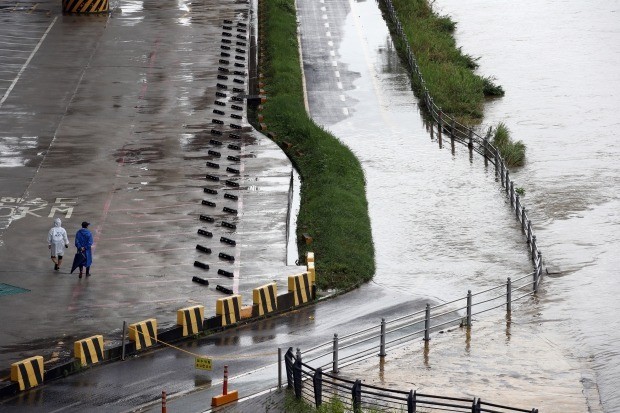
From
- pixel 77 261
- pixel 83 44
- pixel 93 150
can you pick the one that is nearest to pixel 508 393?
pixel 77 261

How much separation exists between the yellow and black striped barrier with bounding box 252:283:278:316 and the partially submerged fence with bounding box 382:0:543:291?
7.27 m

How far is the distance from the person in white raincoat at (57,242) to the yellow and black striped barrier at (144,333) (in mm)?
5754

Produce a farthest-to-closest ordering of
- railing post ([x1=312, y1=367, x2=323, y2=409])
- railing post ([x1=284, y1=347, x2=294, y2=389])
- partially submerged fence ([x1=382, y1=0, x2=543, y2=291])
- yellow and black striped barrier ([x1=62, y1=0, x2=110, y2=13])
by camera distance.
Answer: yellow and black striped barrier ([x1=62, y1=0, x2=110, y2=13]) < partially submerged fence ([x1=382, y1=0, x2=543, y2=291]) < railing post ([x1=284, y1=347, x2=294, y2=389]) < railing post ([x1=312, y1=367, x2=323, y2=409])

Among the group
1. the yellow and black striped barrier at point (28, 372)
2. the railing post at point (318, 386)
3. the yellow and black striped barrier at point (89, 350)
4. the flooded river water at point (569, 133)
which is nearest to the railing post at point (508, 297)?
the flooded river water at point (569, 133)

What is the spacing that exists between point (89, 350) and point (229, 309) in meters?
→ 4.38

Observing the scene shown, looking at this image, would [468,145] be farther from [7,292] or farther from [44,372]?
[44,372]

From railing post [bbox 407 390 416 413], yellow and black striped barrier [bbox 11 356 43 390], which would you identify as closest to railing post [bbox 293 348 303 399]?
railing post [bbox 407 390 416 413]

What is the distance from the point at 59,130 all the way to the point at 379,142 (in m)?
12.3

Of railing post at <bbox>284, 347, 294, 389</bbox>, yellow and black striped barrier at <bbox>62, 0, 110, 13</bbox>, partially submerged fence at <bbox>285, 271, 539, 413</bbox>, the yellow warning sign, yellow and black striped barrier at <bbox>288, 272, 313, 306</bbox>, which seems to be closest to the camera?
partially submerged fence at <bbox>285, 271, 539, 413</bbox>

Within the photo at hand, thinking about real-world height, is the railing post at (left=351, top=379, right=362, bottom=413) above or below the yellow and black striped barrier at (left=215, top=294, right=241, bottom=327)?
above

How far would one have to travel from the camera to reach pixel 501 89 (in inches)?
2494

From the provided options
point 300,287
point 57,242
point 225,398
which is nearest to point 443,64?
point 300,287

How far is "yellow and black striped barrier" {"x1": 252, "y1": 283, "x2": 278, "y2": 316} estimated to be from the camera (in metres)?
35.0

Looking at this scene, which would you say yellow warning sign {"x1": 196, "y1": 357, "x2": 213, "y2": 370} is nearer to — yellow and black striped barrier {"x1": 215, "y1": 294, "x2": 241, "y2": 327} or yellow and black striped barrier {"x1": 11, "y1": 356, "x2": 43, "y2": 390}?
yellow and black striped barrier {"x1": 11, "y1": 356, "x2": 43, "y2": 390}
